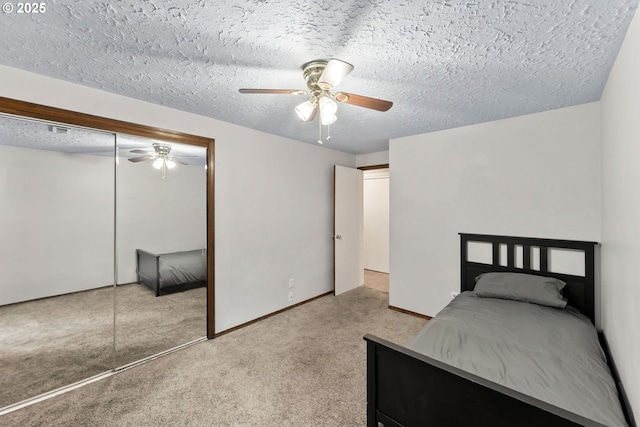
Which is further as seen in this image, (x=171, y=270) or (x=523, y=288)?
(x=171, y=270)

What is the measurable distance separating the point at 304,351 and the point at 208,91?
254 cm

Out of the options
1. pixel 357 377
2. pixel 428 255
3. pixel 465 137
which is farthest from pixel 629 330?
pixel 465 137

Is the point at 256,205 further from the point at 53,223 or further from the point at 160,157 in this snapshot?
the point at 53,223

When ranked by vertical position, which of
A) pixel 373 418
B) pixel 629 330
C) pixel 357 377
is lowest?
pixel 357 377

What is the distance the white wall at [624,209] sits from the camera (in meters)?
1.29

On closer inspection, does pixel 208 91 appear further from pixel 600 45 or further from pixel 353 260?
pixel 353 260

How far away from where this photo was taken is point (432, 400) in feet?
4.19

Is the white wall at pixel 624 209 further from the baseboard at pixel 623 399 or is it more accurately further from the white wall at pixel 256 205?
the white wall at pixel 256 205

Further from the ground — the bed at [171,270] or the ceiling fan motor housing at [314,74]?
the ceiling fan motor housing at [314,74]

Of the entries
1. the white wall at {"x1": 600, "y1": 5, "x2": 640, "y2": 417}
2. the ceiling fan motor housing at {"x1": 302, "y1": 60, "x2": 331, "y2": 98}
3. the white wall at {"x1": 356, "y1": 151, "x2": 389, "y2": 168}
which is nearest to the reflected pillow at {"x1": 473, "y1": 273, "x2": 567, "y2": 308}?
the white wall at {"x1": 600, "y1": 5, "x2": 640, "y2": 417}

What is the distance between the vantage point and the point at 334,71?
151 centimetres

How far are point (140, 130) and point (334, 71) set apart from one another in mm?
1914

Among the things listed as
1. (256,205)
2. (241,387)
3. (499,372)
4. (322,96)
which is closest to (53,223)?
(256,205)

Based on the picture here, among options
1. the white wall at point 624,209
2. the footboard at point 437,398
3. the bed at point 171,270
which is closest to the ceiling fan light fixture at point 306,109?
the footboard at point 437,398
